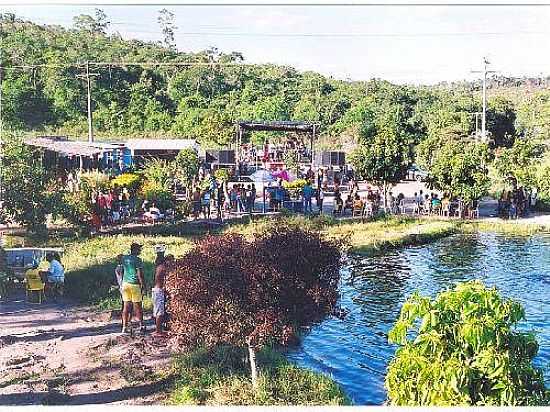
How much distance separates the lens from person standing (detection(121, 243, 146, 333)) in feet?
23.6

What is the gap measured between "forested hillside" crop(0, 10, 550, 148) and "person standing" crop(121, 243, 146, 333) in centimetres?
279

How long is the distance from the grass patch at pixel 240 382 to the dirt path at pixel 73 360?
0.69 ft

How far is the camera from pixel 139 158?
34.8 feet

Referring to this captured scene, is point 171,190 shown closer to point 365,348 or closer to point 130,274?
point 130,274

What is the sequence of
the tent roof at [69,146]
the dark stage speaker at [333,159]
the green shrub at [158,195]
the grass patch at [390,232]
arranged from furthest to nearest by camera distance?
the dark stage speaker at [333,159] → the grass patch at [390,232] → the green shrub at [158,195] → the tent roof at [69,146]

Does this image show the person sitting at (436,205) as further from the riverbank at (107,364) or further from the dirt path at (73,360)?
the dirt path at (73,360)

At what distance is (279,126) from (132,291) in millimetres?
5117

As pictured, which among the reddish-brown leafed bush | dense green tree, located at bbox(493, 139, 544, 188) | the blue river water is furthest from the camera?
dense green tree, located at bbox(493, 139, 544, 188)

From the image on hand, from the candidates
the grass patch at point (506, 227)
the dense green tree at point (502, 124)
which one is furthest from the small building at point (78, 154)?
the dense green tree at point (502, 124)

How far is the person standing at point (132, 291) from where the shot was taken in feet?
23.6

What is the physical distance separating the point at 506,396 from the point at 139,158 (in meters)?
7.84

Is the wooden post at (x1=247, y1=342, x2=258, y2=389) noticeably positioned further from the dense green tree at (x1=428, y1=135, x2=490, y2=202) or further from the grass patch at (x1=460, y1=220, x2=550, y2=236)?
the dense green tree at (x1=428, y1=135, x2=490, y2=202)

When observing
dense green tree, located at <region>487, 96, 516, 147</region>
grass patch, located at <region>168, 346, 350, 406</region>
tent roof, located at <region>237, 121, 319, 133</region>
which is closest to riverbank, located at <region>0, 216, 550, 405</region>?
grass patch, located at <region>168, 346, 350, 406</region>

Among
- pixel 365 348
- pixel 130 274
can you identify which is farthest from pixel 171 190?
pixel 365 348
